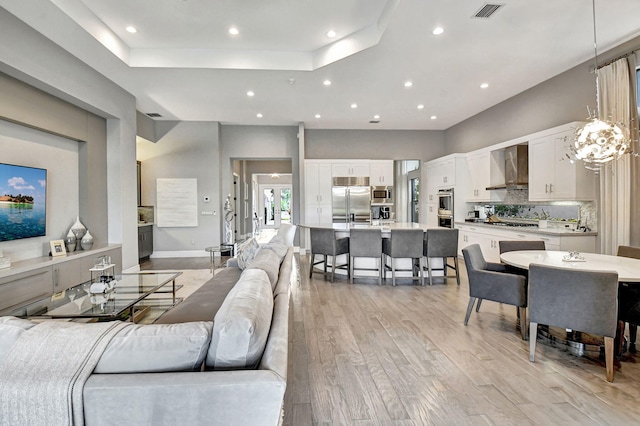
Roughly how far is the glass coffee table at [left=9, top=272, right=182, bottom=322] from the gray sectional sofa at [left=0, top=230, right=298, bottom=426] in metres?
1.59

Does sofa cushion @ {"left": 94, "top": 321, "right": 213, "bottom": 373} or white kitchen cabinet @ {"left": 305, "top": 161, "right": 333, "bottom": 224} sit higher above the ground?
white kitchen cabinet @ {"left": 305, "top": 161, "right": 333, "bottom": 224}

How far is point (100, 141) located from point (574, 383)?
6630 mm

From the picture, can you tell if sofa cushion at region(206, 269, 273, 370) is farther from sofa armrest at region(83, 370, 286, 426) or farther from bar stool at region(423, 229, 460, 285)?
bar stool at region(423, 229, 460, 285)

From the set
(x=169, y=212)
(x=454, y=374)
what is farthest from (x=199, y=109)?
(x=454, y=374)

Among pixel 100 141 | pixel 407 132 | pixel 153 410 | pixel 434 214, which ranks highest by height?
pixel 407 132

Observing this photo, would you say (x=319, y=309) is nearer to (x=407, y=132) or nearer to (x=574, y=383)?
(x=574, y=383)

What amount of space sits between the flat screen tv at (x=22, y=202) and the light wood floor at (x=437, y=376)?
3511 millimetres

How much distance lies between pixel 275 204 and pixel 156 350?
1503 centimetres

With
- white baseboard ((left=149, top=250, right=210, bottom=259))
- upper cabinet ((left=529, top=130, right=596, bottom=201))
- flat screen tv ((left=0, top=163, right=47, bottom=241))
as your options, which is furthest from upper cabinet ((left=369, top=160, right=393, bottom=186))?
flat screen tv ((left=0, top=163, right=47, bottom=241))

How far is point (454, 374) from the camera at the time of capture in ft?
7.98

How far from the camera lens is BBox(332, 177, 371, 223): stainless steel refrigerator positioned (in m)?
8.16

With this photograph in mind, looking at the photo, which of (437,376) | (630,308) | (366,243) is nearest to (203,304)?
(437,376)

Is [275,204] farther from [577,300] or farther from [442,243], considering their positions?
[577,300]

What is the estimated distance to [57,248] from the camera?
4359mm
